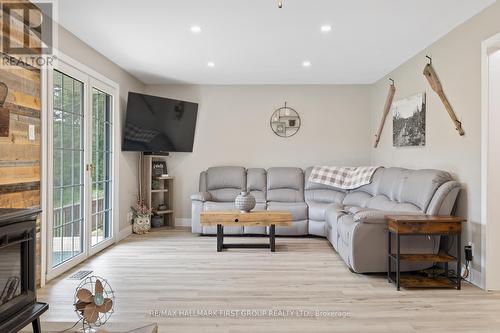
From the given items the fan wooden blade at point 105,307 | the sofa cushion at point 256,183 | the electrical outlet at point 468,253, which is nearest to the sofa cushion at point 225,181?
the sofa cushion at point 256,183

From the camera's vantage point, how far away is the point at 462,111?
11.7 feet

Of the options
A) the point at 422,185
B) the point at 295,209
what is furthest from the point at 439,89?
the point at 295,209

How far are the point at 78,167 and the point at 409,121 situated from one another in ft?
13.5

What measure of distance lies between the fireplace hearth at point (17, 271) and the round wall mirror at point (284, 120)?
4.64 m

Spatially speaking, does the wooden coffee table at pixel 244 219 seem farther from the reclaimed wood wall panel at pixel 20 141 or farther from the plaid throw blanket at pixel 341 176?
the reclaimed wood wall panel at pixel 20 141

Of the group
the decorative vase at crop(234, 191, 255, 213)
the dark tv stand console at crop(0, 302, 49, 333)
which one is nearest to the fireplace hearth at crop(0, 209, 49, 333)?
the dark tv stand console at crop(0, 302, 49, 333)

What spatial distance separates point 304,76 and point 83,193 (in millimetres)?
3645

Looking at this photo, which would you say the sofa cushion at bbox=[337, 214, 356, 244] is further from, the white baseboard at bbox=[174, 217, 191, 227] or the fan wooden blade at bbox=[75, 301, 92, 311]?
the white baseboard at bbox=[174, 217, 191, 227]

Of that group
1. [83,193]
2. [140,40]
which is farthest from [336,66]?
[83,193]

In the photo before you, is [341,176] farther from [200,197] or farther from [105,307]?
[105,307]

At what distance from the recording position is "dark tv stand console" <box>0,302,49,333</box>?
1.88 metres

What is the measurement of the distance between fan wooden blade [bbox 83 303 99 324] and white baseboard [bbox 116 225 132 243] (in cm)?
341

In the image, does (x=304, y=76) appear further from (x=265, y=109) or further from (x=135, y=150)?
(x=135, y=150)

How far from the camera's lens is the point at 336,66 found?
511 centimetres
